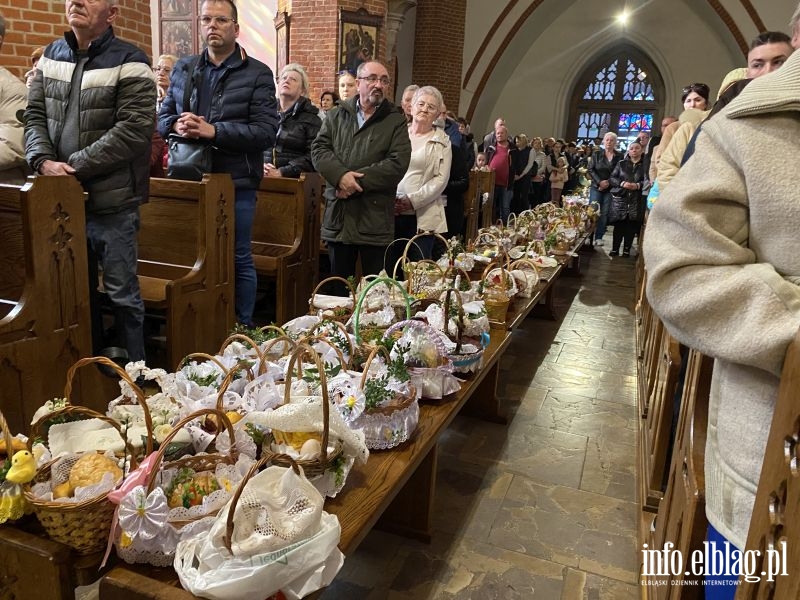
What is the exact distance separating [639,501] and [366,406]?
55.1 inches

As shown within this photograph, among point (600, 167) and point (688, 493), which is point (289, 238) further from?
point (600, 167)

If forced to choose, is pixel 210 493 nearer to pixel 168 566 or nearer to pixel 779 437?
pixel 168 566

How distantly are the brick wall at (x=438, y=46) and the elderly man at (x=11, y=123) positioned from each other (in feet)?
32.0

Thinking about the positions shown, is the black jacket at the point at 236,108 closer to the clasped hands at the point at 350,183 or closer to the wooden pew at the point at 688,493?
the clasped hands at the point at 350,183

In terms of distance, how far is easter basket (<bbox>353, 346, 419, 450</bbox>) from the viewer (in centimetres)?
171

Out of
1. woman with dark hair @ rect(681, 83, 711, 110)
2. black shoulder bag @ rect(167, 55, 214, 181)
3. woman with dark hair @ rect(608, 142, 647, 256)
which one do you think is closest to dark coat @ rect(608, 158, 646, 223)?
woman with dark hair @ rect(608, 142, 647, 256)

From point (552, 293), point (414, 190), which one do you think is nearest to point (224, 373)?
point (414, 190)

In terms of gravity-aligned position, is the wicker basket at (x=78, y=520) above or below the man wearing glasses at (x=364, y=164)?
below

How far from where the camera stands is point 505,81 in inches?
600

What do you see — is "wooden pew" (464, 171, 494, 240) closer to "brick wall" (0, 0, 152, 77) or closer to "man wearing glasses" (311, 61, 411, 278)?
"man wearing glasses" (311, 61, 411, 278)

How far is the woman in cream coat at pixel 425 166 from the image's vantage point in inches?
154

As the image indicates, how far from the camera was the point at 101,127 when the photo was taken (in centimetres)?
280

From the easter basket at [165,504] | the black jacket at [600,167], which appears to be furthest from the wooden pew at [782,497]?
the black jacket at [600,167]

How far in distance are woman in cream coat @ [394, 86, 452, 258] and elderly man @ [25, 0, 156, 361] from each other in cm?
163
